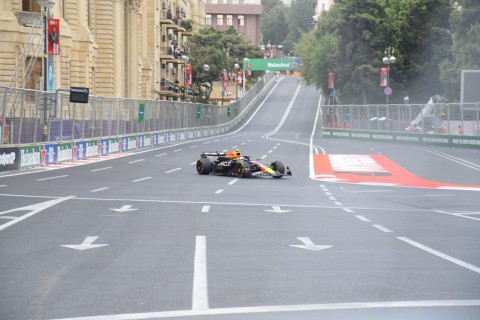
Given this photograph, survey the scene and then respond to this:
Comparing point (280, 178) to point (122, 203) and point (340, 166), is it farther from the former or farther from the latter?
point (122, 203)

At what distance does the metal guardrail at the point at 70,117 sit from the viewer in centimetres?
3281

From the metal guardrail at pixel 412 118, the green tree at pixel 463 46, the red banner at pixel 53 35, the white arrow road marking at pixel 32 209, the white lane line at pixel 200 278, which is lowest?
the white arrow road marking at pixel 32 209

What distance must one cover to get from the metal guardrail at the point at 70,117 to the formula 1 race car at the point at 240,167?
6.21m

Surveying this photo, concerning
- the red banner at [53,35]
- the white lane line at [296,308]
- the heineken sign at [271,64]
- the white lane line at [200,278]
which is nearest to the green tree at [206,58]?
the heineken sign at [271,64]

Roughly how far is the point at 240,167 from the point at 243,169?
0.25 meters

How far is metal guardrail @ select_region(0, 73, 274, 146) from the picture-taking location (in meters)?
32.8

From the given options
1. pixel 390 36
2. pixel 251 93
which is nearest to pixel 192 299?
pixel 390 36

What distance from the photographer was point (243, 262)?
38.1ft

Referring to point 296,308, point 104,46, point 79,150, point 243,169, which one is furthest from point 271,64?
point 296,308

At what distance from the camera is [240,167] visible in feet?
107

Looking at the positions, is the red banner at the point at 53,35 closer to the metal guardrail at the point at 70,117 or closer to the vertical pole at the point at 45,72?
the vertical pole at the point at 45,72

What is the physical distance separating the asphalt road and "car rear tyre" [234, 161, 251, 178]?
362cm

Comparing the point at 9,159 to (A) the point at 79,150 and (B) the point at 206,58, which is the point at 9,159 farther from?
(B) the point at 206,58

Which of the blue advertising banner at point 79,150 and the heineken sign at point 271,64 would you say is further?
the heineken sign at point 271,64
